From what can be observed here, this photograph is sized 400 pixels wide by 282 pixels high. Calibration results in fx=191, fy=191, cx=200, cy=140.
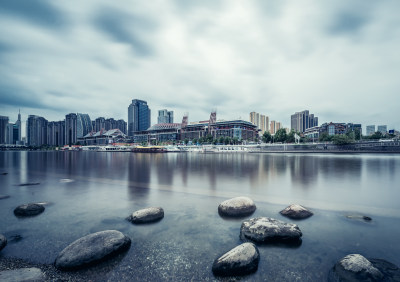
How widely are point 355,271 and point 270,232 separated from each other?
273cm

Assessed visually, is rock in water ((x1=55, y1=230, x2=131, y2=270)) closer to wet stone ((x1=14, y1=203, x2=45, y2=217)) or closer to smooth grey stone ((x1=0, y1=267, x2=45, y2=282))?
smooth grey stone ((x1=0, y1=267, x2=45, y2=282))

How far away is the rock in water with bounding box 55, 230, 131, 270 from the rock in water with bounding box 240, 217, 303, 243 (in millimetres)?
4899

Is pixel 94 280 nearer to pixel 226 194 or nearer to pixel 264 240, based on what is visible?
pixel 264 240

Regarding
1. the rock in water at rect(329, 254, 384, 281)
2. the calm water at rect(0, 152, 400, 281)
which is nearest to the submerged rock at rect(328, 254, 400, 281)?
the rock in water at rect(329, 254, 384, 281)

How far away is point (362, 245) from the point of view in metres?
7.52

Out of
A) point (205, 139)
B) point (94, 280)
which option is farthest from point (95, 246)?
point (205, 139)

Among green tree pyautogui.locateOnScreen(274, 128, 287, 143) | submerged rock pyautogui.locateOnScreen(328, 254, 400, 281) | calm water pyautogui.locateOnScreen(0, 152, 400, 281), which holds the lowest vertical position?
calm water pyautogui.locateOnScreen(0, 152, 400, 281)

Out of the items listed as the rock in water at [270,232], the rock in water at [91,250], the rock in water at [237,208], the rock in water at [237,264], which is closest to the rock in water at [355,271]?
the rock in water at [270,232]

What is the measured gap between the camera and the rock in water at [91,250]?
6.11m

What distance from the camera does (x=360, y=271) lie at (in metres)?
5.60

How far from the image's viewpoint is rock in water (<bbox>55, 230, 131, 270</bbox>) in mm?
6105

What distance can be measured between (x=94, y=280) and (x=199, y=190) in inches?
456

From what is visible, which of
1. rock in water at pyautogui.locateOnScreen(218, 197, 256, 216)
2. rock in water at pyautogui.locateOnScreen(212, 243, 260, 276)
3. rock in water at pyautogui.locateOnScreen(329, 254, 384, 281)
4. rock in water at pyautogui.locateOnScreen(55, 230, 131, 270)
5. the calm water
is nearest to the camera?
rock in water at pyautogui.locateOnScreen(329, 254, 384, 281)

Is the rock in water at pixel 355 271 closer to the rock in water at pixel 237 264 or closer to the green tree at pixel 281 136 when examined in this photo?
the rock in water at pixel 237 264
